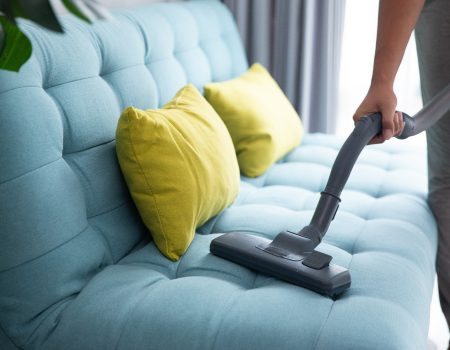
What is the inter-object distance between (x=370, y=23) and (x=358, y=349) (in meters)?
2.10

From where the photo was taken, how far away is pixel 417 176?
6.73 ft

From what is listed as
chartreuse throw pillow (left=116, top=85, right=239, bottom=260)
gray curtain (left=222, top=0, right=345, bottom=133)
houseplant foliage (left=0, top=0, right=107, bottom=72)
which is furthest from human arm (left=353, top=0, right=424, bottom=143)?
gray curtain (left=222, top=0, right=345, bottom=133)

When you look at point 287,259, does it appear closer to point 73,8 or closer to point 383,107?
point 383,107

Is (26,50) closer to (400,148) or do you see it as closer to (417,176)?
(417,176)

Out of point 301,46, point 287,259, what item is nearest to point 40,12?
point 287,259

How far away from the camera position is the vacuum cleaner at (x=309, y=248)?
1.24 m

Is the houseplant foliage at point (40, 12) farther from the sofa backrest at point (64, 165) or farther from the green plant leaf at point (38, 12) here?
the sofa backrest at point (64, 165)

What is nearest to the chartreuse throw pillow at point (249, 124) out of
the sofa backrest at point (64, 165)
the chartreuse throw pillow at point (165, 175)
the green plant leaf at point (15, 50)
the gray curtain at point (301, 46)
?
the sofa backrest at point (64, 165)

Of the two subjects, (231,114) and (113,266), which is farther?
(231,114)

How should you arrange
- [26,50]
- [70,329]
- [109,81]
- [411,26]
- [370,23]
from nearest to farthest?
[26,50] → [70,329] → [411,26] → [109,81] → [370,23]

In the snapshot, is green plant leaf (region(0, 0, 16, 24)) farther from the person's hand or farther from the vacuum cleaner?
the person's hand

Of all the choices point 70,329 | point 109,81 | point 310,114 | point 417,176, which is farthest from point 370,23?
point 70,329

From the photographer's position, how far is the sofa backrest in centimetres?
118

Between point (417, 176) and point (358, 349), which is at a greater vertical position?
point (358, 349)
